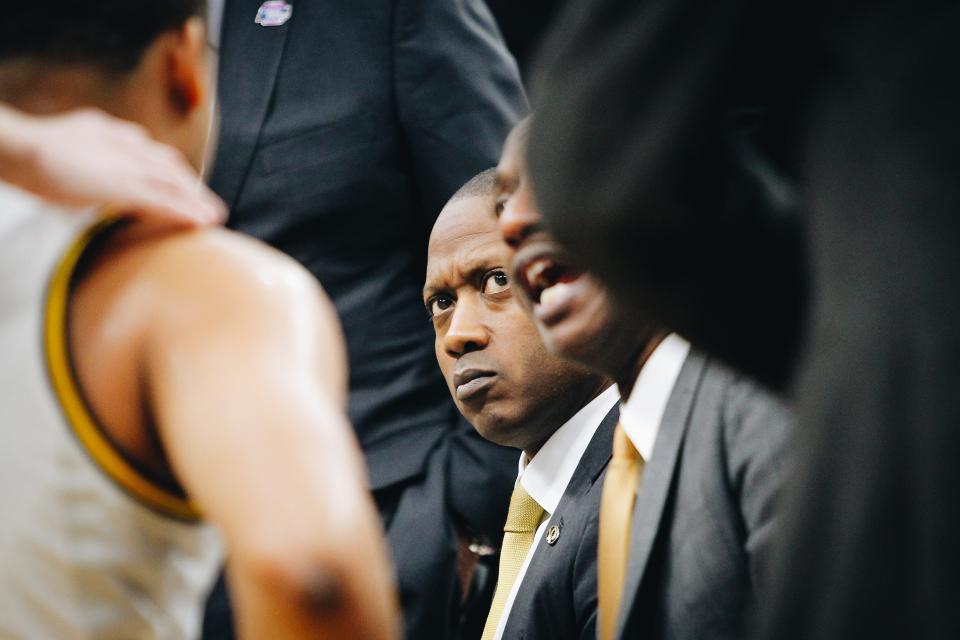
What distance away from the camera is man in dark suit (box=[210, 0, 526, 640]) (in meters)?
2.40

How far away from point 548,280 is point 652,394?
0.21 meters

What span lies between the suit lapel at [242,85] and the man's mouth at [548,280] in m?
0.97

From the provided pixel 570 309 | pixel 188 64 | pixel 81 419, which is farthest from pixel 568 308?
pixel 81 419

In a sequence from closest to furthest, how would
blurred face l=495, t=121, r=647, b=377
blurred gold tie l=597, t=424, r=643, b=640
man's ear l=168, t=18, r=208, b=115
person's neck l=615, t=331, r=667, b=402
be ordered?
man's ear l=168, t=18, r=208, b=115
blurred gold tie l=597, t=424, r=643, b=640
blurred face l=495, t=121, r=647, b=377
person's neck l=615, t=331, r=667, b=402

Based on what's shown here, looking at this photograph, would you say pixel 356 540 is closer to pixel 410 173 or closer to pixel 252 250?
pixel 252 250

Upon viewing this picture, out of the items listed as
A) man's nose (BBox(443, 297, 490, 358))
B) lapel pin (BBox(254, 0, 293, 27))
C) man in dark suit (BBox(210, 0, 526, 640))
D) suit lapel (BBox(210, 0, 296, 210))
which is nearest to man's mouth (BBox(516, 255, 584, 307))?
man's nose (BBox(443, 297, 490, 358))

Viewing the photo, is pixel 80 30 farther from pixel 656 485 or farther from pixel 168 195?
pixel 656 485

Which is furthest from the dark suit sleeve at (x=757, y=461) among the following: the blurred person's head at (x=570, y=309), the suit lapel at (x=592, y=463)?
the suit lapel at (x=592, y=463)

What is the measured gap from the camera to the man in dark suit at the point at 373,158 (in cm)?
240

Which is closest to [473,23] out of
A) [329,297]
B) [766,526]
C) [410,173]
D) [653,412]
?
[410,173]

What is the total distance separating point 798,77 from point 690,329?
0.73 feet

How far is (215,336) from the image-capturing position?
3.27 feet

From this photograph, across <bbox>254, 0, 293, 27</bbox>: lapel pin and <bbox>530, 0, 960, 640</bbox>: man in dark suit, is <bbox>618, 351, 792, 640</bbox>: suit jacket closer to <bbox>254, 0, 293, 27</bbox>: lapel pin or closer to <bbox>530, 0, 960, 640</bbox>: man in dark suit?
<bbox>530, 0, 960, 640</bbox>: man in dark suit

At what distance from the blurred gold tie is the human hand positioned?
25.5 inches
